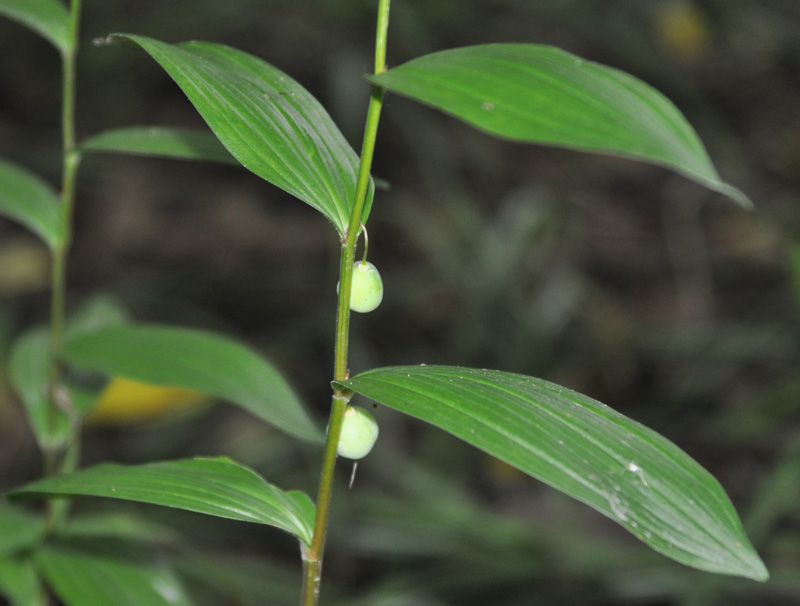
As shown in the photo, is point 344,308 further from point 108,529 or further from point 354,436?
point 108,529

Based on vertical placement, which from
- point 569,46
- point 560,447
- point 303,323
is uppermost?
point 569,46

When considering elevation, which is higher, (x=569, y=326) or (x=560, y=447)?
(x=569, y=326)

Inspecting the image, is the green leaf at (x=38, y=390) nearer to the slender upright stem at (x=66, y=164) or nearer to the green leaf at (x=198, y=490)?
the slender upright stem at (x=66, y=164)

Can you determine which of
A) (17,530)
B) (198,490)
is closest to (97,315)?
(17,530)

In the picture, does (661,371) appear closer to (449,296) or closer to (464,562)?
(449,296)

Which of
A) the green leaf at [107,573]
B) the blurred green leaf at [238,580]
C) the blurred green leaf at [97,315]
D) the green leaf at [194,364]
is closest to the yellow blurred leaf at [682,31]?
the blurred green leaf at [238,580]

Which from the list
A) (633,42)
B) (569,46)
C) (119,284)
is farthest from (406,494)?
(569,46)

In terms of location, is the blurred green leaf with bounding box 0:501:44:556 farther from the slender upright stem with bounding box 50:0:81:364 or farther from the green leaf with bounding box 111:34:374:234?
the green leaf with bounding box 111:34:374:234
